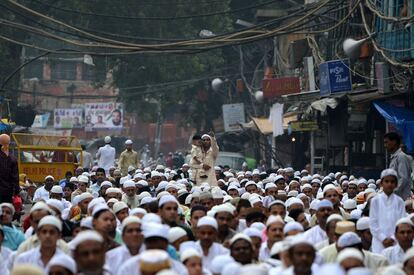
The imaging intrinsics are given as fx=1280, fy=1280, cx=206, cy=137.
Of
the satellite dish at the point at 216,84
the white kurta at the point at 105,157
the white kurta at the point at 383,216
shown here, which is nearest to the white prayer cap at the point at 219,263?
the white kurta at the point at 383,216

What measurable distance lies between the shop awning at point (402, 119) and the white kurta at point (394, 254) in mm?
9500

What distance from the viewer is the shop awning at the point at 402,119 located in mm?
22078

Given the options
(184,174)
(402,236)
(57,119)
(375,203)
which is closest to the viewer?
(402,236)

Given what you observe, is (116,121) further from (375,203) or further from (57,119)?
(375,203)

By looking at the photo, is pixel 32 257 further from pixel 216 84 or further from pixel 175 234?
pixel 216 84

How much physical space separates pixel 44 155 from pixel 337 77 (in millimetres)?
7904

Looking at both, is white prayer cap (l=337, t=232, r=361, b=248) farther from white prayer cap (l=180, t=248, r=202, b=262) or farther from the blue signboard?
the blue signboard

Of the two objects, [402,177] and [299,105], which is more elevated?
[299,105]

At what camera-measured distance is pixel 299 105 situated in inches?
1459

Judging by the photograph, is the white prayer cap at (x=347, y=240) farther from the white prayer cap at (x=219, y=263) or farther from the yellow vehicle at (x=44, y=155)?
the yellow vehicle at (x=44, y=155)

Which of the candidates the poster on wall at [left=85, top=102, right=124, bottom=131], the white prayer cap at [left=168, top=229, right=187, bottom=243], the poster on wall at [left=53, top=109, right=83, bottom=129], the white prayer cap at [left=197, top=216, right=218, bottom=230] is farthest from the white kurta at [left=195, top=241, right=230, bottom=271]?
the poster on wall at [left=53, top=109, right=83, bottom=129]

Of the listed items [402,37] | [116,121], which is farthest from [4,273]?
[116,121]

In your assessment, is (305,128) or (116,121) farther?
(116,121)

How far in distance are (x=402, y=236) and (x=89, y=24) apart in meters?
38.3
